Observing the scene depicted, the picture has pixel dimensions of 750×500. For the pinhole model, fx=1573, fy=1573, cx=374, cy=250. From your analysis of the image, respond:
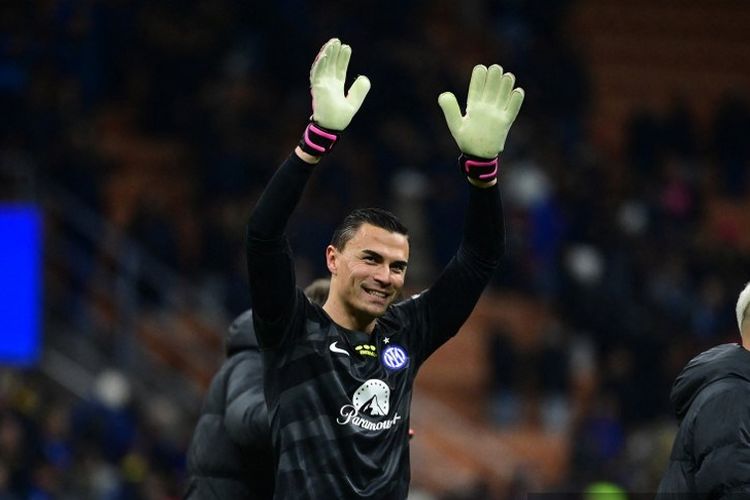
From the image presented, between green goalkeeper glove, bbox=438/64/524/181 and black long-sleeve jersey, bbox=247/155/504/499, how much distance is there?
7.5 inches

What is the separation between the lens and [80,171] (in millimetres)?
13297

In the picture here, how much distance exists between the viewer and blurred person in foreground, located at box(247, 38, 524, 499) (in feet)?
14.4

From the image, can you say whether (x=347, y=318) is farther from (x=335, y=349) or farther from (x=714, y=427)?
(x=714, y=427)

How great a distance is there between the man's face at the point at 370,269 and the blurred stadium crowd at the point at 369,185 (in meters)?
7.19

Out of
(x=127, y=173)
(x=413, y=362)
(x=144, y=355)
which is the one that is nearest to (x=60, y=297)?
(x=144, y=355)

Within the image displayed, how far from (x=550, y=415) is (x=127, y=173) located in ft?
15.0

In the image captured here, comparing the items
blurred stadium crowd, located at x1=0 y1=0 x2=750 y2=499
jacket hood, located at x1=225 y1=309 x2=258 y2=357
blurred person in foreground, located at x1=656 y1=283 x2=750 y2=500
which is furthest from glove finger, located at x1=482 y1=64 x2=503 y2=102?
blurred stadium crowd, located at x1=0 y1=0 x2=750 y2=499

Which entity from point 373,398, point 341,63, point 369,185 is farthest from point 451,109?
point 369,185

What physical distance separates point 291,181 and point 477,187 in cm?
67

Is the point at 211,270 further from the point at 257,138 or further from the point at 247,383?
the point at 247,383

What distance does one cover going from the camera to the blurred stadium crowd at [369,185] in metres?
13.3

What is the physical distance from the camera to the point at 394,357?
471cm

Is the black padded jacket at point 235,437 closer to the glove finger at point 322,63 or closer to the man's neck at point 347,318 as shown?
the man's neck at point 347,318

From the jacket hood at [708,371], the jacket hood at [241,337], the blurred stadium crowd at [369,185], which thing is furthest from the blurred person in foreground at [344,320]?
the blurred stadium crowd at [369,185]
